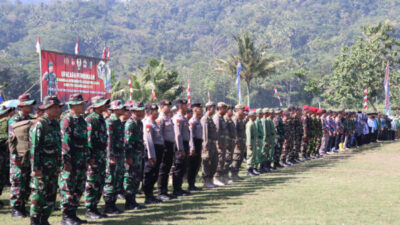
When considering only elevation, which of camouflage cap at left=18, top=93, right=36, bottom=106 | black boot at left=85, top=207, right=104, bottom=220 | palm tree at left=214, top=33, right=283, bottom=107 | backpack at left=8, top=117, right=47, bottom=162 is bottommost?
black boot at left=85, top=207, right=104, bottom=220

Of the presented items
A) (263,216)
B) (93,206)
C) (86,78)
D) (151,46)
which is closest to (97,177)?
(93,206)

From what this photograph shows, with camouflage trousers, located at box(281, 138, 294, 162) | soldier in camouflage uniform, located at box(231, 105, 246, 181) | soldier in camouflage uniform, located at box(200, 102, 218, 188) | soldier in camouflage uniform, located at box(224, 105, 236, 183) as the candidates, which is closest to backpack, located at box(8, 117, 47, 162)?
soldier in camouflage uniform, located at box(200, 102, 218, 188)

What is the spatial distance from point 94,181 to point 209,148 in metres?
4.03

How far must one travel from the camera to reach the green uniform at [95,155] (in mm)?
7059

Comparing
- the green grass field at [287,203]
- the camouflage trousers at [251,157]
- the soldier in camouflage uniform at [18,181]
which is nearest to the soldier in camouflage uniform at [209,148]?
the green grass field at [287,203]

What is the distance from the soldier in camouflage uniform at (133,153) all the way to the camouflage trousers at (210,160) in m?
2.69

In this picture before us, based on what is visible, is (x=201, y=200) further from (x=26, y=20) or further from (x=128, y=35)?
(x=26, y=20)

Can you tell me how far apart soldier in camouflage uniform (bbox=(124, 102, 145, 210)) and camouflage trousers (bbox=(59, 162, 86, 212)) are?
1267 mm

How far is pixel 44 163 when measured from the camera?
631 centimetres

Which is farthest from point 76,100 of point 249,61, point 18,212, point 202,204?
point 249,61

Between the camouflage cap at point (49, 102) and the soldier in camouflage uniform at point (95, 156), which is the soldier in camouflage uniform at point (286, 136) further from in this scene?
the camouflage cap at point (49, 102)

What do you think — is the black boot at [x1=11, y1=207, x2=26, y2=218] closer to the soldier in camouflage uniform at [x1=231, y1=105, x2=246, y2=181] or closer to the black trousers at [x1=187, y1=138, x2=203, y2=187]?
the black trousers at [x1=187, y1=138, x2=203, y2=187]

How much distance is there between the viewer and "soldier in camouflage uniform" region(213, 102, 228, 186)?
11.3 m

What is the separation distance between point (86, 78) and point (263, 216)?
1470 cm
